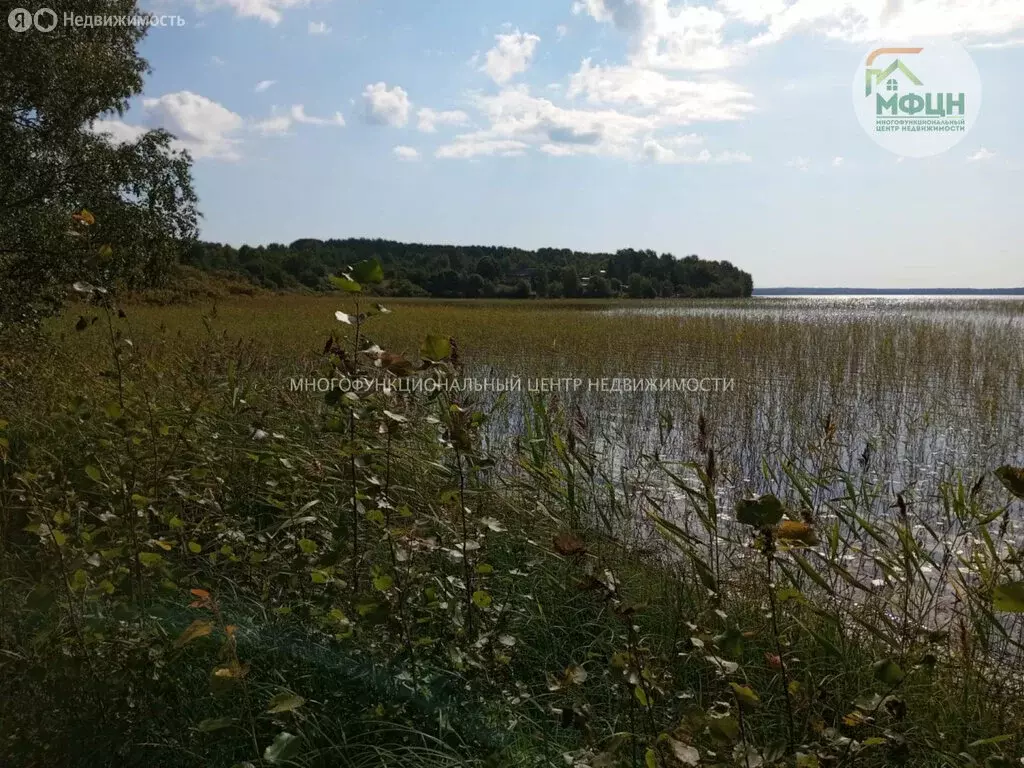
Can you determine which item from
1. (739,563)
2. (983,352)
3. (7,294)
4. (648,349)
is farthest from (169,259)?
(983,352)

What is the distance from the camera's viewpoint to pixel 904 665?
7.81 ft

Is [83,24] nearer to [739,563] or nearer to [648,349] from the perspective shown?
[648,349]

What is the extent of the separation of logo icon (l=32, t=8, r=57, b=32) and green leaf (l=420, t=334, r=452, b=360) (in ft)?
32.8

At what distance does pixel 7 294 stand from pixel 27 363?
267 cm

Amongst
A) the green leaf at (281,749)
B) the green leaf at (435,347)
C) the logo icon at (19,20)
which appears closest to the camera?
the green leaf at (281,749)

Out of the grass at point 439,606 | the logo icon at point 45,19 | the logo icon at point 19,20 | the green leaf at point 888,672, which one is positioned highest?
the logo icon at point 45,19

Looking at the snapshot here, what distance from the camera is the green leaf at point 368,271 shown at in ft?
5.96

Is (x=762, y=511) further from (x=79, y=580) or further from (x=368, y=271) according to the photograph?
(x=79, y=580)

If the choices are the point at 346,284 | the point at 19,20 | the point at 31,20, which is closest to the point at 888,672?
the point at 346,284

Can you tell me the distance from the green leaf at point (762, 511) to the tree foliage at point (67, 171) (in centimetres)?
859

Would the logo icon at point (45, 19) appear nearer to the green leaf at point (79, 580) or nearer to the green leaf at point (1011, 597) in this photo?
the green leaf at point (79, 580)

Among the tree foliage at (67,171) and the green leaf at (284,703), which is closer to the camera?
the green leaf at (284,703)

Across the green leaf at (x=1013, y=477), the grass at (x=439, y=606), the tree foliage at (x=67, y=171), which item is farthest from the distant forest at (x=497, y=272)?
the green leaf at (x=1013, y=477)

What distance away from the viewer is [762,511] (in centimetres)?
126
